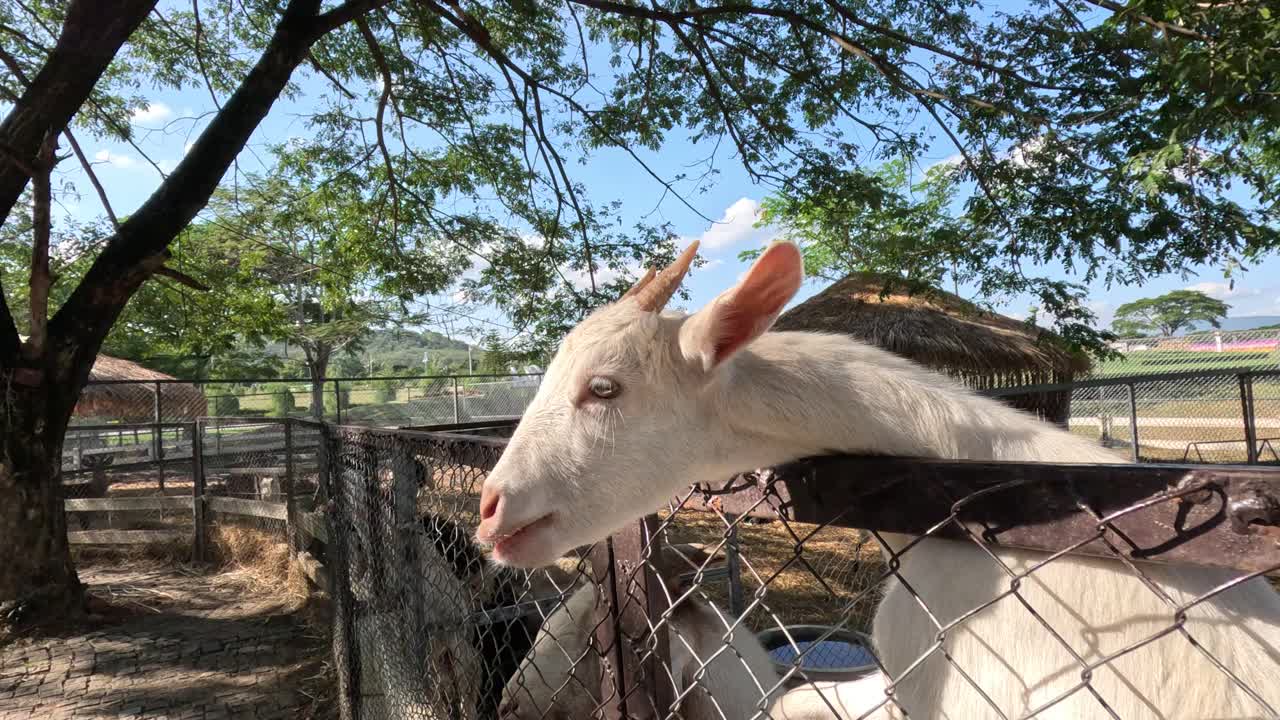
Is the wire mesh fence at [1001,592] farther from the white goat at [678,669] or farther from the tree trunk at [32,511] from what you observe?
the tree trunk at [32,511]

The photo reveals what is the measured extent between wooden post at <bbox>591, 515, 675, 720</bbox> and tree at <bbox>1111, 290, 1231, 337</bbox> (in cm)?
5258

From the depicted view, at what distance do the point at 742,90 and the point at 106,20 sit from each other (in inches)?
222

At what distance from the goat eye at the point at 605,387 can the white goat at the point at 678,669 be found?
28.8 inches

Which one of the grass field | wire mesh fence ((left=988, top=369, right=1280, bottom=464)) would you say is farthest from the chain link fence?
wire mesh fence ((left=988, top=369, right=1280, bottom=464))

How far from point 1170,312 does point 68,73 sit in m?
62.0

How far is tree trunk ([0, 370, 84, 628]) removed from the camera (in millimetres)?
5461

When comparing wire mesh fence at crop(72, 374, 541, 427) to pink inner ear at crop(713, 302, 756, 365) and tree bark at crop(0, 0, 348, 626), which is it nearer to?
tree bark at crop(0, 0, 348, 626)

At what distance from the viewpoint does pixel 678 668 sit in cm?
206

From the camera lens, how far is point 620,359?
140 cm

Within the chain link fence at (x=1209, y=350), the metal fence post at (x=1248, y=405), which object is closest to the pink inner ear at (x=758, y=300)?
the metal fence post at (x=1248, y=405)

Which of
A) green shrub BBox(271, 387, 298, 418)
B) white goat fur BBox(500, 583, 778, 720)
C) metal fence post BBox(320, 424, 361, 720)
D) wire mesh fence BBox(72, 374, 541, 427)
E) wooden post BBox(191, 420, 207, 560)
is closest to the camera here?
white goat fur BBox(500, 583, 778, 720)

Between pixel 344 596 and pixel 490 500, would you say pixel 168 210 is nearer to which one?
pixel 344 596

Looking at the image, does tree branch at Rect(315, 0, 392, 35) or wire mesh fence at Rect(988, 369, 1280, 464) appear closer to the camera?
tree branch at Rect(315, 0, 392, 35)

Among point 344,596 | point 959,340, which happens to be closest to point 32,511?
point 344,596
